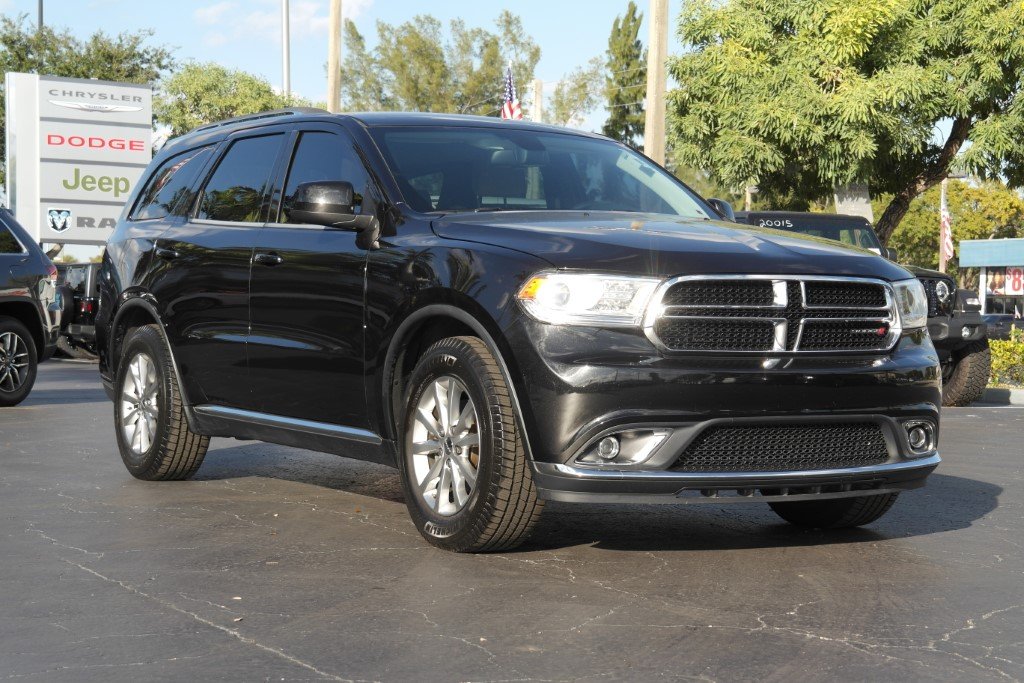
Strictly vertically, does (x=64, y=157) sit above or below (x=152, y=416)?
above

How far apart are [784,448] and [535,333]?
3.56 feet

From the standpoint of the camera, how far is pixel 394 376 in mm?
6348

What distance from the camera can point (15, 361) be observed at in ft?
46.4

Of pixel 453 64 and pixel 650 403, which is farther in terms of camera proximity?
pixel 453 64

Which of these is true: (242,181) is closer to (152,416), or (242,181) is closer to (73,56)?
(152,416)

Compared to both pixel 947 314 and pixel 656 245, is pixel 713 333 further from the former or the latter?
pixel 947 314

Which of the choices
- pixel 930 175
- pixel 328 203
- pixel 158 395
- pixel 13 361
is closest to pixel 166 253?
pixel 158 395

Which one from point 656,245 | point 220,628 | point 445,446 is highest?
point 656,245

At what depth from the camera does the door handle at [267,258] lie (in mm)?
7062

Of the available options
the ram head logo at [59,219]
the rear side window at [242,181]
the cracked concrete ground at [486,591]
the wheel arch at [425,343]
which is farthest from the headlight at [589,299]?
the ram head logo at [59,219]

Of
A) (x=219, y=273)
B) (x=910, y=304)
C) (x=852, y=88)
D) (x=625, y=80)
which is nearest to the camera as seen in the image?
(x=910, y=304)

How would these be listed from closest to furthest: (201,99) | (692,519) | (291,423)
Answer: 1. (291,423)
2. (692,519)
3. (201,99)

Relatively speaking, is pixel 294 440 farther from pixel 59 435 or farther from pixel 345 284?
pixel 59 435

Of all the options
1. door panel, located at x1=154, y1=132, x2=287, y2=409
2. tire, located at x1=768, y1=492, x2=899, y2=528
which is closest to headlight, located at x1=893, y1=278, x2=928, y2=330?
tire, located at x1=768, y1=492, x2=899, y2=528
